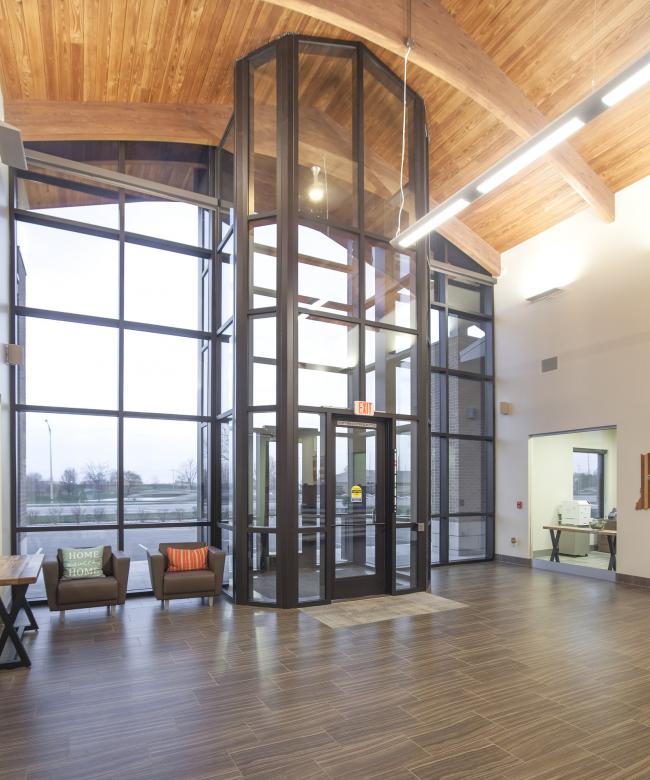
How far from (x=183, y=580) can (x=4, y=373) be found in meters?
2.92

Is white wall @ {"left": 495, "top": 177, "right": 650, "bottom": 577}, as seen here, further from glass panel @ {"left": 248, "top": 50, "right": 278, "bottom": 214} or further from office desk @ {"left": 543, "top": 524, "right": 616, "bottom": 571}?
glass panel @ {"left": 248, "top": 50, "right": 278, "bottom": 214}

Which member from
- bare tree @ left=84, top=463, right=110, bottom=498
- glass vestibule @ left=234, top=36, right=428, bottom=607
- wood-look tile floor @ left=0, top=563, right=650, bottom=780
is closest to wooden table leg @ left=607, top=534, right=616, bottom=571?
wood-look tile floor @ left=0, top=563, right=650, bottom=780

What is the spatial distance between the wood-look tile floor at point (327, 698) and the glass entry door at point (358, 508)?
1015 millimetres

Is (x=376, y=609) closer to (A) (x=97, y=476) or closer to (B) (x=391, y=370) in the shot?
(B) (x=391, y=370)

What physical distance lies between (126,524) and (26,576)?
8.55 ft

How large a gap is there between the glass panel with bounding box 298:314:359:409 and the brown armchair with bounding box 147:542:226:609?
6.90 feet

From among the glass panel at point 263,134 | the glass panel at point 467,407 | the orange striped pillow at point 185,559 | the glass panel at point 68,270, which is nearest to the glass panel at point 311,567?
the orange striped pillow at point 185,559

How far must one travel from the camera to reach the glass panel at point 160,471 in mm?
7152

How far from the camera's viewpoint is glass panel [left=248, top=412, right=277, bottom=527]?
639 centimetres

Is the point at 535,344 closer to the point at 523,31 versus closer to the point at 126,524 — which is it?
the point at 523,31

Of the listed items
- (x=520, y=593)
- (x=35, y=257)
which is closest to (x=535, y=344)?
(x=520, y=593)

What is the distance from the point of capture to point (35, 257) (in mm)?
6941

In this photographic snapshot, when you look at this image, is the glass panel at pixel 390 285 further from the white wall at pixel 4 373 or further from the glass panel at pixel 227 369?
the white wall at pixel 4 373

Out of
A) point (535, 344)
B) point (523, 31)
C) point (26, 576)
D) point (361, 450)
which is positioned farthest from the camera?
point (535, 344)
